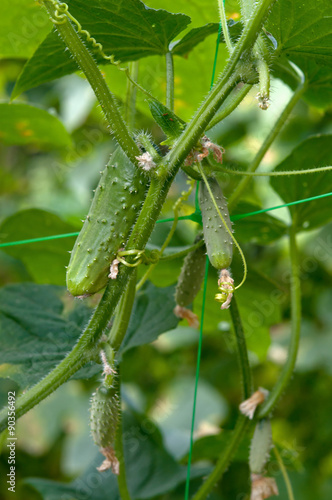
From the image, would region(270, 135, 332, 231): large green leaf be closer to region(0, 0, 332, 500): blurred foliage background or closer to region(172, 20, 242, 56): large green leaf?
region(0, 0, 332, 500): blurred foliage background

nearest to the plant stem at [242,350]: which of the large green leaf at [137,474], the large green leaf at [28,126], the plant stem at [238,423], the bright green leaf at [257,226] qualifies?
the plant stem at [238,423]

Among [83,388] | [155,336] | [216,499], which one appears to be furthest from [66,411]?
[155,336]

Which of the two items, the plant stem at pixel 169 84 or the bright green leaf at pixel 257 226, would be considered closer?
the plant stem at pixel 169 84

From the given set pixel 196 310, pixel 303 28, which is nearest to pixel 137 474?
pixel 196 310

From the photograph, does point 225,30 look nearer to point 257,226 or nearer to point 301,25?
point 301,25

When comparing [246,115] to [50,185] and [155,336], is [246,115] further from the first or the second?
[155,336]

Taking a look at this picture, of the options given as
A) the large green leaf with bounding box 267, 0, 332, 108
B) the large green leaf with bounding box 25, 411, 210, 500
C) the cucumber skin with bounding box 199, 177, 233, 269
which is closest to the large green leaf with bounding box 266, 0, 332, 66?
the large green leaf with bounding box 267, 0, 332, 108

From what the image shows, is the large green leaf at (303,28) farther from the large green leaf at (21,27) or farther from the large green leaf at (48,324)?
the large green leaf at (21,27)
